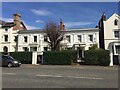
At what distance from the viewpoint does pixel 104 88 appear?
448 inches

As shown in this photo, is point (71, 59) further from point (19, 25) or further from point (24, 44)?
point (19, 25)

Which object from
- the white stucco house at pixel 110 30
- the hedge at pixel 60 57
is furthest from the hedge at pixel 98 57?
the white stucco house at pixel 110 30

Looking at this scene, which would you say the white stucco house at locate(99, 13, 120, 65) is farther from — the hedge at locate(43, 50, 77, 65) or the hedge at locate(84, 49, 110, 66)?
the hedge at locate(43, 50, 77, 65)

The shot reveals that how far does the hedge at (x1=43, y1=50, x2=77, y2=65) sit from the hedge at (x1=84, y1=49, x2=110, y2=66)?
6.62 feet

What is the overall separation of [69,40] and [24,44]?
9.88m

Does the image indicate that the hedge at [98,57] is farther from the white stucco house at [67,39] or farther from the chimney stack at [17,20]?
the chimney stack at [17,20]

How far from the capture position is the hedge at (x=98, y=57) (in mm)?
35209

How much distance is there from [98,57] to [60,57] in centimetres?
568

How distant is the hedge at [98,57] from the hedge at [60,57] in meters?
2.02

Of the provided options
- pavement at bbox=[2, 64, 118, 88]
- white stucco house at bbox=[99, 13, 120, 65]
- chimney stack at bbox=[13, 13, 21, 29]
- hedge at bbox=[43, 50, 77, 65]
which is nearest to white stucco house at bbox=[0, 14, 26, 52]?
chimney stack at bbox=[13, 13, 21, 29]

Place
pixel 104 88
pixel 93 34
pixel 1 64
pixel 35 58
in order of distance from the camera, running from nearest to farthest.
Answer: pixel 104 88
pixel 1 64
pixel 35 58
pixel 93 34

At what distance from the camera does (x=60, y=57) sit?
37438 mm

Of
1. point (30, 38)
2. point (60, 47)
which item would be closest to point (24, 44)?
point (30, 38)

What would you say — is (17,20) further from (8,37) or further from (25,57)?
(25,57)
